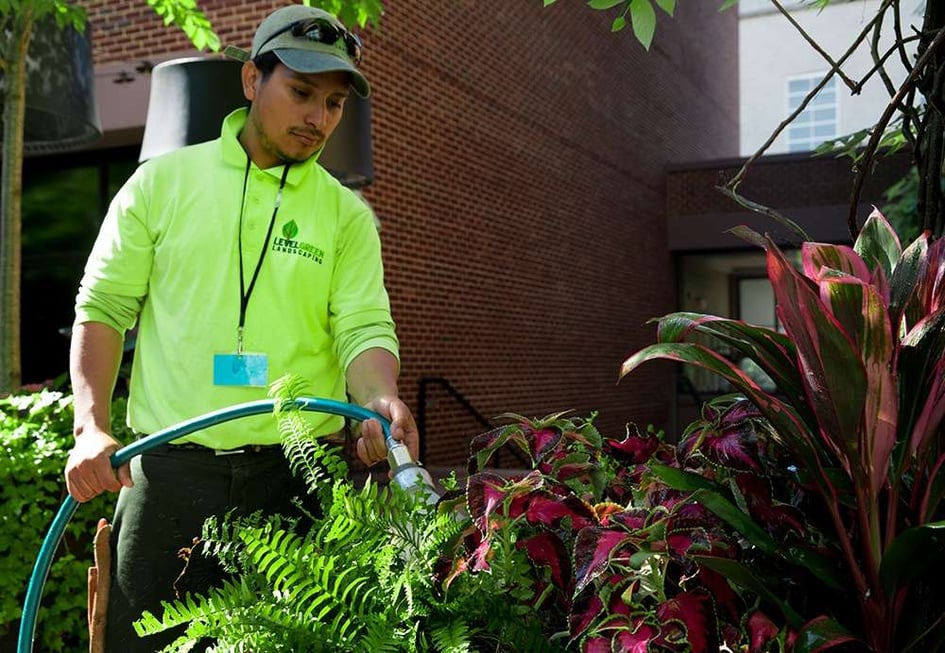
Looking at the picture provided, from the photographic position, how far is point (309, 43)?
2215 mm

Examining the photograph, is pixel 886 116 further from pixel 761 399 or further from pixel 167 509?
pixel 167 509

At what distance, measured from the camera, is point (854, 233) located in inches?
78.6

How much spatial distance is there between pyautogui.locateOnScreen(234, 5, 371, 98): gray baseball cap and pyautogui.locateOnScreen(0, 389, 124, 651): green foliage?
7.04 feet

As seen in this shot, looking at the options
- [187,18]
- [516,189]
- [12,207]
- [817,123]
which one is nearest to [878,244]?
[12,207]

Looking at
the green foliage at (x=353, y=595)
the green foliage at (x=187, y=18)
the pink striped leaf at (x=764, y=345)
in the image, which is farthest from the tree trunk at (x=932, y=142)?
the green foliage at (x=187, y=18)

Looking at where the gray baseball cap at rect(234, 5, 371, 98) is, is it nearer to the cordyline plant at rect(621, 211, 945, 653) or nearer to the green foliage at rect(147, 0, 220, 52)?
the cordyline plant at rect(621, 211, 945, 653)

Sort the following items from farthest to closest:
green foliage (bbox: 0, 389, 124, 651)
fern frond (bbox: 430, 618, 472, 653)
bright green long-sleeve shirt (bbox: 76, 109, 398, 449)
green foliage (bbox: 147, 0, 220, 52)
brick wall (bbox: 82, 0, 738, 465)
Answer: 1. brick wall (bbox: 82, 0, 738, 465)
2. green foliage (bbox: 147, 0, 220, 52)
3. green foliage (bbox: 0, 389, 124, 651)
4. bright green long-sleeve shirt (bbox: 76, 109, 398, 449)
5. fern frond (bbox: 430, 618, 472, 653)

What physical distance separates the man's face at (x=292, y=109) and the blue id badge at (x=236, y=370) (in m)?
0.49

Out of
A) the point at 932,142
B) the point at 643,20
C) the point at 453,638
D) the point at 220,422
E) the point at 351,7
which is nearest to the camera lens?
the point at 453,638

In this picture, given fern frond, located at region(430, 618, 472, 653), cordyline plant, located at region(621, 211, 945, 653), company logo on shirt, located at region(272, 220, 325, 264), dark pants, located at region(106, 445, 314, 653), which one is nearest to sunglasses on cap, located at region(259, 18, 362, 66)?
company logo on shirt, located at region(272, 220, 325, 264)

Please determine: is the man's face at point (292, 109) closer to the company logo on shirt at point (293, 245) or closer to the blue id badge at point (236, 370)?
the company logo on shirt at point (293, 245)

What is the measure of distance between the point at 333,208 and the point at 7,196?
328 centimetres

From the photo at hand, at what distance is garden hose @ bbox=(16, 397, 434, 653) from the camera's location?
1.41 meters

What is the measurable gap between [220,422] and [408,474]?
0.32 metres
